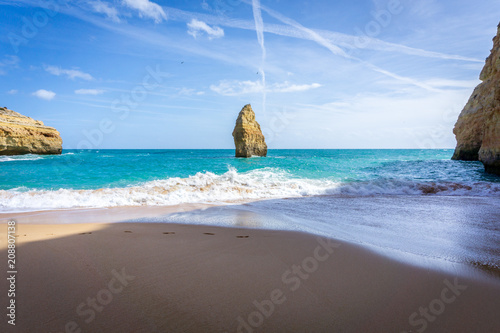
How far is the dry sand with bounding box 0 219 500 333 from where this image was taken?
194 cm

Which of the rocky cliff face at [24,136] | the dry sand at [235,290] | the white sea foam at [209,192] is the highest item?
the rocky cliff face at [24,136]

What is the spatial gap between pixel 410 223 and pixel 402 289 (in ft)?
11.3

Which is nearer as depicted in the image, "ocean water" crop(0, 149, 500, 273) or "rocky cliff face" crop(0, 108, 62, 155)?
"ocean water" crop(0, 149, 500, 273)

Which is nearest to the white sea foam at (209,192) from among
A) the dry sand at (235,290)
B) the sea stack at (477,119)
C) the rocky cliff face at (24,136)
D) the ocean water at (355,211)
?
the ocean water at (355,211)

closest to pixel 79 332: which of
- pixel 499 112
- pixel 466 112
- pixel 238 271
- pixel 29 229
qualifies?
pixel 238 271

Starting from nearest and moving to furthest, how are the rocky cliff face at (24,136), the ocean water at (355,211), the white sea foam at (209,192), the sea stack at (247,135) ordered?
1. the ocean water at (355,211)
2. the white sea foam at (209,192)
3. the rocky cliff face at (24,136)
4. the sea stack at (247,135)

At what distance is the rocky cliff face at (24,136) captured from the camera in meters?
38.7

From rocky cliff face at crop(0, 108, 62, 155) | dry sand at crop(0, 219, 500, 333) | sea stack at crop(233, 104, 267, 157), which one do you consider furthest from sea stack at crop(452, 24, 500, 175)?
rocky cliff face at crop(0, 108, 62, 155)

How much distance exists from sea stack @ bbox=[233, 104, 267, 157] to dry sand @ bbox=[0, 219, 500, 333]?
3628 cm

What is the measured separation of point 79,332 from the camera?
72.4 inches

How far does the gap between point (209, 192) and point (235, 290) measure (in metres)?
7.79

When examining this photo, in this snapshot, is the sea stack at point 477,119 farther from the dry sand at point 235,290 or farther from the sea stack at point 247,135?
the sea stack at point 247,135

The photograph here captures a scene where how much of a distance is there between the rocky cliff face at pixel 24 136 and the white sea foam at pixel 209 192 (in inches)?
1583

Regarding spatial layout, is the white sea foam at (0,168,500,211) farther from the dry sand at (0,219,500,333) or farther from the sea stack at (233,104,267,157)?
the sea stack at (233,104,267,157)
